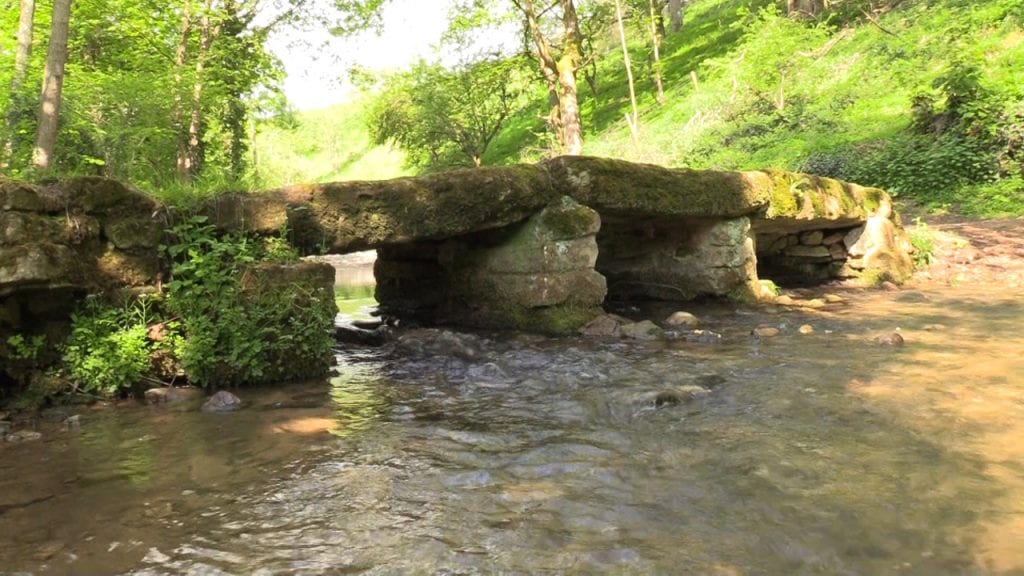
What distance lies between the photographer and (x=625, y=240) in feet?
34.0

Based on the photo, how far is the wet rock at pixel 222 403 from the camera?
15.8 ft

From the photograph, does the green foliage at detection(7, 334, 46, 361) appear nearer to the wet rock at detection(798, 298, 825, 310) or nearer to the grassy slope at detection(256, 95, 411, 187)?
the wet rock at detection(798, 298, 825, 310)

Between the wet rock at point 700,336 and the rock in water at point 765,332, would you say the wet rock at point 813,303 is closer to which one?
the rock in water at point 765,332

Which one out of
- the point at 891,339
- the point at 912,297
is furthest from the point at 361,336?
the point at 912,297

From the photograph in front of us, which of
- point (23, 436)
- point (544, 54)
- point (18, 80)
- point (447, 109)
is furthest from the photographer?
point (447, 109)

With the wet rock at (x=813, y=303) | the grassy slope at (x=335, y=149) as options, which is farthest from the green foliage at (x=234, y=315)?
the grassy slope at (x=335, y=149)

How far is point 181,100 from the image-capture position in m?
10.5

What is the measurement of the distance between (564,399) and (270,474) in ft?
7.32

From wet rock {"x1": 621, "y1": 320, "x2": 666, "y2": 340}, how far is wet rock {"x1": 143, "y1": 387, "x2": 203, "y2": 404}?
14.4 ft

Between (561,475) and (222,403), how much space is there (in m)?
2.79

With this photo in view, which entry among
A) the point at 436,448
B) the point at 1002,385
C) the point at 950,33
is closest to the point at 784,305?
the point at 1002,385

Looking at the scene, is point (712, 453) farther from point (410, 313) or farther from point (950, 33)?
point (950, 33)

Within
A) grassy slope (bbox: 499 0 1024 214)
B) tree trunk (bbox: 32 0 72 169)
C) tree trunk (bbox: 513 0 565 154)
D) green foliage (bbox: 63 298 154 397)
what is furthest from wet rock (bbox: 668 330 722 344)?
tree trunk (bbox: 513 0 565 154)

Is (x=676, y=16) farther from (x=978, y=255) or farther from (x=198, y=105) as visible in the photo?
(x=198, y=105)
